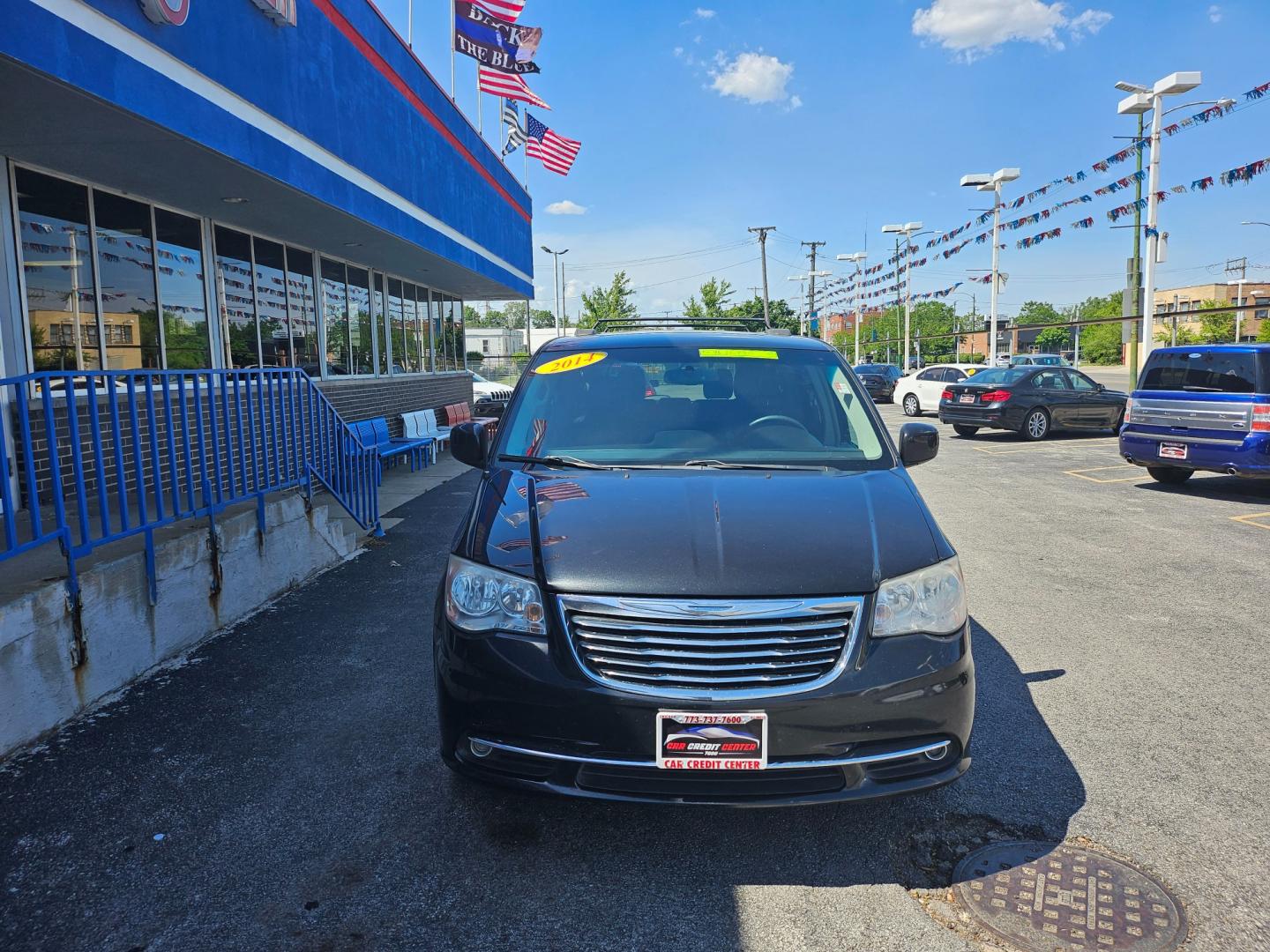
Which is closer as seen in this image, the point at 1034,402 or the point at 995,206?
the point at 1034,402

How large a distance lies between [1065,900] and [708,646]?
1371mm

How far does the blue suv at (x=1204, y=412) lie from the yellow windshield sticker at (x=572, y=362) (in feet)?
28.7

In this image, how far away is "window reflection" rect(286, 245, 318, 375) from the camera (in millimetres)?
11898

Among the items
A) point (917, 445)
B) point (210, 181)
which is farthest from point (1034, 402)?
point (210, 181)

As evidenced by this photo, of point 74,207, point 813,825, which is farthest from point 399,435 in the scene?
point 813,825

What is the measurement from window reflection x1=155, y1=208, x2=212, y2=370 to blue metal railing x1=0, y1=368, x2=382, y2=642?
1249 millimetres

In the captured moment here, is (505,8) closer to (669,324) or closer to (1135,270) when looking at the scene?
(669,324)

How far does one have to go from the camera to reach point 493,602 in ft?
9.11

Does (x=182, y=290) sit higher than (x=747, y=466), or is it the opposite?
(x=182, y=290)

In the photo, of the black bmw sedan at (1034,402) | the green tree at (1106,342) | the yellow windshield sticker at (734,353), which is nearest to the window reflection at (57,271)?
the yellow windshield sticker at (734,353)

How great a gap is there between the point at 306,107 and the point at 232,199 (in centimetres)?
117

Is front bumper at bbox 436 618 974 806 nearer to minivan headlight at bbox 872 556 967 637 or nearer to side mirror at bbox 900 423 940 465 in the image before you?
minivan headlight at bbox 872 556 967 637

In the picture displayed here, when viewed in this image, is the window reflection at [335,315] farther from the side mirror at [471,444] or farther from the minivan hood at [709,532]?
the minivan hood at [709,532]

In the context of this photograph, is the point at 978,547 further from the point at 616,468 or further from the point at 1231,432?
the point at 616,468
